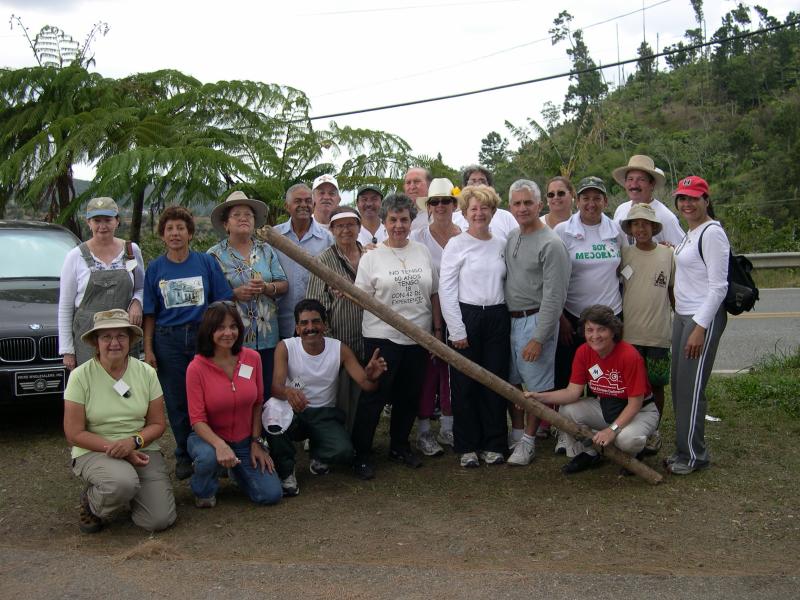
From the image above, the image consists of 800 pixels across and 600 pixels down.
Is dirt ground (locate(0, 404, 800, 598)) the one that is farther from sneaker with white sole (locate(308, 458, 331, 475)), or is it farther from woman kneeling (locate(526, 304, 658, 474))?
woman kneeling (locate(526, 304, 658, 474))

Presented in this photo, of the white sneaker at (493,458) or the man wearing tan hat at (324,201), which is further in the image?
the man wearing tan hat at (324,201)

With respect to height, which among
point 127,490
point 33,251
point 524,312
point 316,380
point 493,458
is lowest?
point 493,458

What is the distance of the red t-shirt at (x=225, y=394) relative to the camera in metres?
5.48

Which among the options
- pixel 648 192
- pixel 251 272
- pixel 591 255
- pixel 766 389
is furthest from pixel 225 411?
pixel 766 389

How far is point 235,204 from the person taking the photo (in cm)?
625

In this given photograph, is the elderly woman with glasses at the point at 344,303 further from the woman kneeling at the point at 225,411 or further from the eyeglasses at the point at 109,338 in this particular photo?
the eyeglasses at the point at 109,338

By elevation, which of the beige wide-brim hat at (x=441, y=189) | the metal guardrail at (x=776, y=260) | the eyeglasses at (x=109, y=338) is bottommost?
the eyeglasses at (x=109, y=338)

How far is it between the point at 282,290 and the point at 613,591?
337 centimetres

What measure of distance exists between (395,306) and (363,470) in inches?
48.8

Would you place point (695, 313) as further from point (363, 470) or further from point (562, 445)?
point (363, 470)

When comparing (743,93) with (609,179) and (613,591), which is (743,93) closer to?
(609,179)

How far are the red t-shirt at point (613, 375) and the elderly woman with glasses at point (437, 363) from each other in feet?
3.99

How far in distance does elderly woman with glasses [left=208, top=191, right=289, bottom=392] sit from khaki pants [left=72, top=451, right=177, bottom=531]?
1336 millimetres

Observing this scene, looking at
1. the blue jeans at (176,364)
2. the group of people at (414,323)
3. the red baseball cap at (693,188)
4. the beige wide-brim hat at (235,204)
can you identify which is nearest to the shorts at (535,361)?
the group of people at (414,323)
